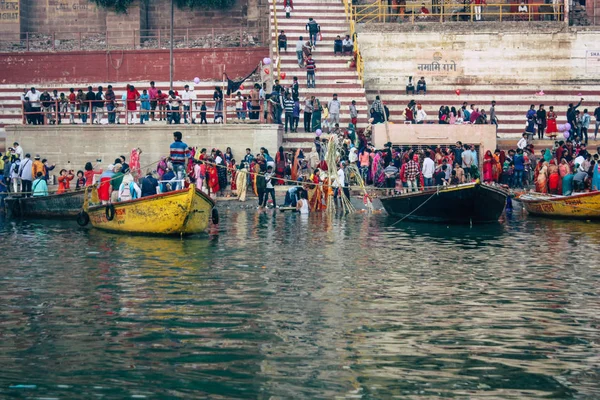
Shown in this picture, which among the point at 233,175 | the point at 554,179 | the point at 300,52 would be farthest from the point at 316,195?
the point at 300,52

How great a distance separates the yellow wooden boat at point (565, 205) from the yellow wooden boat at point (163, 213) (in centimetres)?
897

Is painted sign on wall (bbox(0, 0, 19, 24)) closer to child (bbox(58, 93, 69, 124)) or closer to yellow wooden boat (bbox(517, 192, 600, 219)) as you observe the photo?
child (bbox(58, 93, 69, 124))

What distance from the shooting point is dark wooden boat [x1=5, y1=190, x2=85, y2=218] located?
27.1m

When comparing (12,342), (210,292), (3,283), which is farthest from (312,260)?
(12,342)

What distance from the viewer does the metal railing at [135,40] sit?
140 ft

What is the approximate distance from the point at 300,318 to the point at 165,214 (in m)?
9.51

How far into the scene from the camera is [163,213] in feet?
73.2

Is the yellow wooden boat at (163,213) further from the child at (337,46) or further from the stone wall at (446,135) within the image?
the child at (337,46)

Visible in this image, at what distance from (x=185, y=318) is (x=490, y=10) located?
104ft

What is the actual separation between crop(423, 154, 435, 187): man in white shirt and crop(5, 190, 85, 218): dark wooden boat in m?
9.80

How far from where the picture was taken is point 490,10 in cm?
4225

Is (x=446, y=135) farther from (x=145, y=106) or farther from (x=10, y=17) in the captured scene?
(x=10, y=17)

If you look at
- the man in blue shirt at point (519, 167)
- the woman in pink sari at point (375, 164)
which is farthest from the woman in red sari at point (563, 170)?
the woman in pink sari at point (375, 164)

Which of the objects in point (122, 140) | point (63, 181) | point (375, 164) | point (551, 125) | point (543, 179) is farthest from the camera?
point (551, 125)
